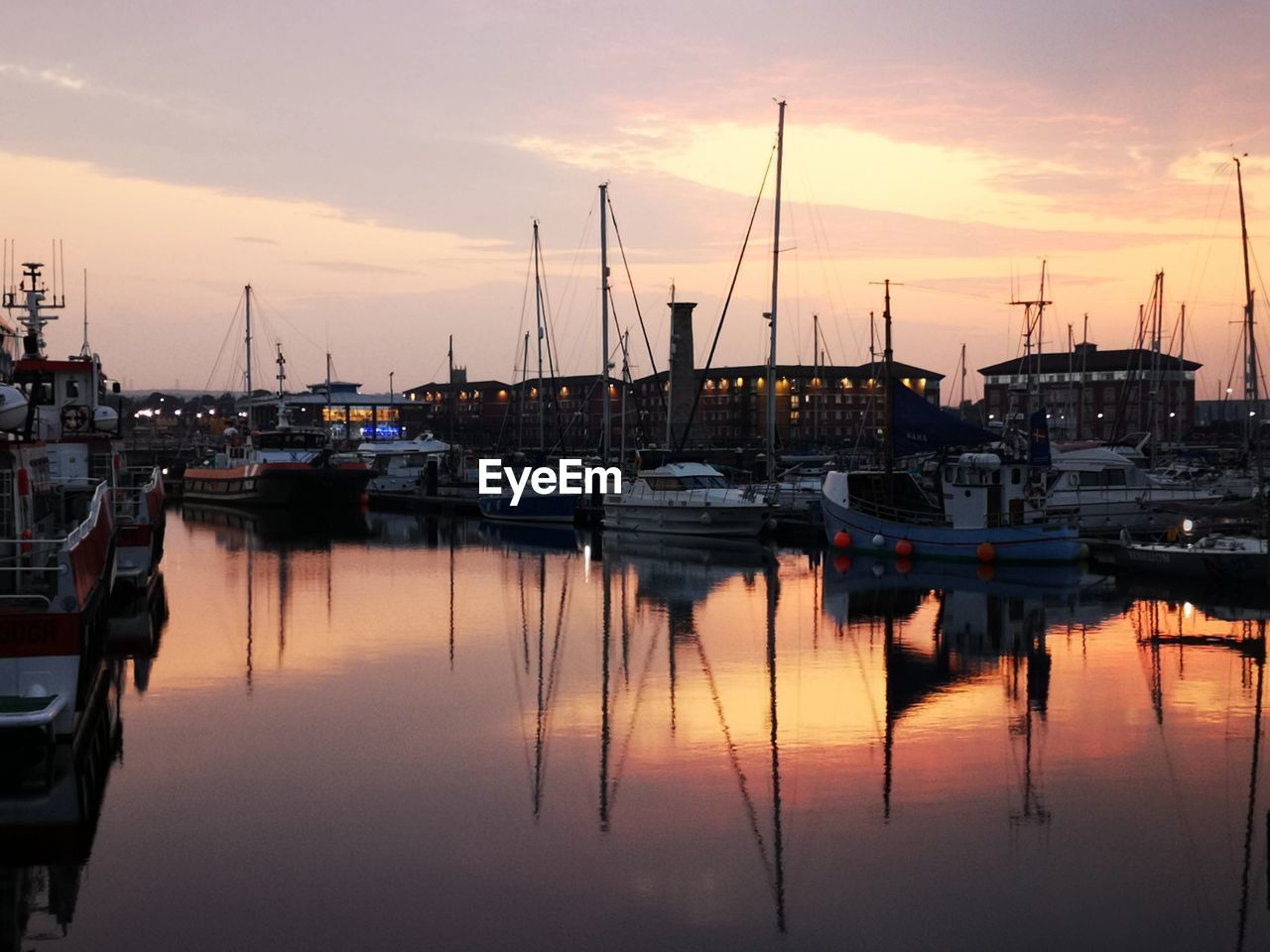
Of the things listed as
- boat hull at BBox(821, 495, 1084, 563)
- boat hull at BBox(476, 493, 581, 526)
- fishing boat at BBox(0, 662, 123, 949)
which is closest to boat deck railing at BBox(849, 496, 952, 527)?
boat hull at BBox(821, 495, 1084, 563)

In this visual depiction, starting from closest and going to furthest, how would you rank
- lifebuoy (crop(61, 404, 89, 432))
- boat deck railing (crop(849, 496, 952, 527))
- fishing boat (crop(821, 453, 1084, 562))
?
lifebuoy (crop(61, 404, 89, 432))
fishing boat (crop(821, 453, 1084, 562))
boat deck railing (crop(849, 496, 952, 527))

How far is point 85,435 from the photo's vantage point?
106 ft

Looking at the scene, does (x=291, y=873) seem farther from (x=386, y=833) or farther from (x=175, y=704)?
(x=175, y=704)

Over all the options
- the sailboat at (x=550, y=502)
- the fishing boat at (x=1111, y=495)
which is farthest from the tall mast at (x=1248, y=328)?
the sailboat at (x=550, y=502)

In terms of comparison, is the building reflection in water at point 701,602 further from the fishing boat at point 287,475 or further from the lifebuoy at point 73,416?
the fishing boat at point 287,475

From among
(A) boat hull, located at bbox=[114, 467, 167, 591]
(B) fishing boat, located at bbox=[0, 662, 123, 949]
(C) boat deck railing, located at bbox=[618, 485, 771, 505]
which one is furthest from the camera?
(C) boat deck railing, located at bbox=[618, 485, 771, 505]

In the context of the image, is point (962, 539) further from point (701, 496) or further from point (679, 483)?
point (679, 483)

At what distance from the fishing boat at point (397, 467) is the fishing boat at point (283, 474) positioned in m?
2.73

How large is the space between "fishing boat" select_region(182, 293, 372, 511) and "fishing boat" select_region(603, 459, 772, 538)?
2022cm

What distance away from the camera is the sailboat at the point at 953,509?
37.5m

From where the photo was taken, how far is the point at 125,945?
11133 mm

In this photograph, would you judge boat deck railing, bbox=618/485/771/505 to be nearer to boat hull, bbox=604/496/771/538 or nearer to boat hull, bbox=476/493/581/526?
boat hull, bbox=604/496/771/538

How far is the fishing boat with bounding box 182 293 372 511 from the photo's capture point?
65375 millimetres

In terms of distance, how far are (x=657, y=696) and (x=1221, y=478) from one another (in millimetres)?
38804
